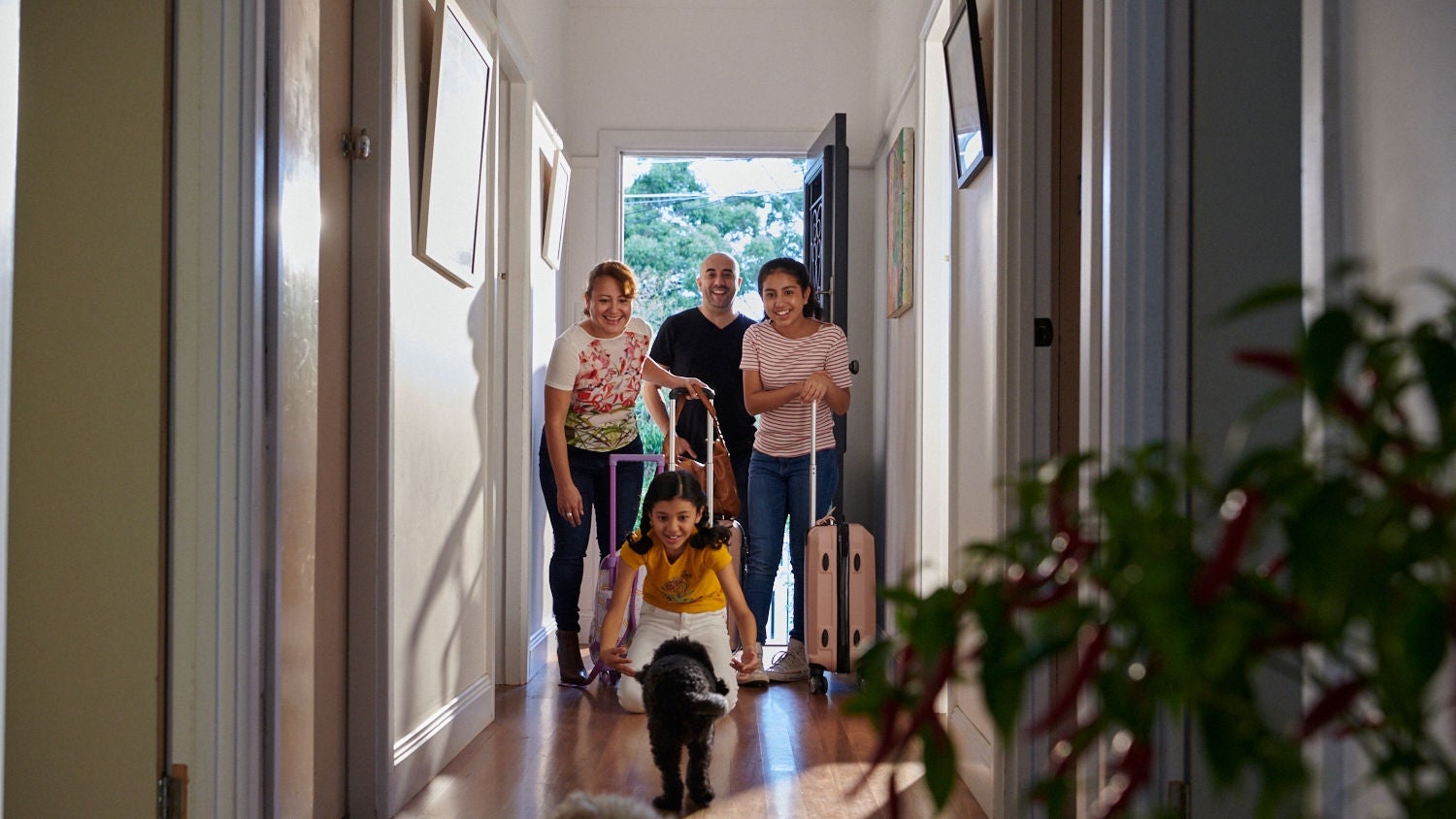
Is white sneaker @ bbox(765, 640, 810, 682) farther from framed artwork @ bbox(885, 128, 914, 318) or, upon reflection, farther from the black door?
framed artwork @ bbox(885, 128, 914, 318)

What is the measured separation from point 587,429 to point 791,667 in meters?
1.13

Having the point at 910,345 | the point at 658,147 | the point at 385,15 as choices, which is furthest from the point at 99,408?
the point at 658,147

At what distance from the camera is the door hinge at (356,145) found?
2621 mm

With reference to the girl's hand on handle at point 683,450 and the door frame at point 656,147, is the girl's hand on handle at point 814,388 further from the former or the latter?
the door frame at point 656,147

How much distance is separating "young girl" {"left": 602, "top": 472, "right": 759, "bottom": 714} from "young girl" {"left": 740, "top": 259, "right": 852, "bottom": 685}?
0.78m

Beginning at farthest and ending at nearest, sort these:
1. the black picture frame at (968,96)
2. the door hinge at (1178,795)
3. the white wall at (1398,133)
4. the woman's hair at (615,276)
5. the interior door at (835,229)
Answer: the interior door at (835,229) < the woman's hair at (615,276) < the black picture frame at (968,96) < the door hinge at (1178,795) < the white wall at (1398,133)

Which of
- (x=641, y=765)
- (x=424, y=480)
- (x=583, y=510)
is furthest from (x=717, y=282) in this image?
(x=641, y=765)

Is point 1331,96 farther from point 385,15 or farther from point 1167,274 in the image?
point 385,15

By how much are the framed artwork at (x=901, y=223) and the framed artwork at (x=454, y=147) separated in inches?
58.2

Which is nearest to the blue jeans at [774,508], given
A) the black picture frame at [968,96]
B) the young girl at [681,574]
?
the young girl at [681,574]

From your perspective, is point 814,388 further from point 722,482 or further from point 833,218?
point 833,218

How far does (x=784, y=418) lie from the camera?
A: 14.9 ft

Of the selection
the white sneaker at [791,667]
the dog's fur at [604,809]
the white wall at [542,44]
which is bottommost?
the white sneaker at [791,667]

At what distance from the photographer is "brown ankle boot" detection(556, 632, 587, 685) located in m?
4.31
